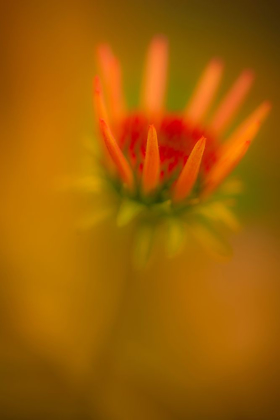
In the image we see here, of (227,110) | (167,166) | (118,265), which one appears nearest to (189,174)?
(167,166)

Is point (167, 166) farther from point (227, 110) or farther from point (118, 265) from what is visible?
point (118, 265)

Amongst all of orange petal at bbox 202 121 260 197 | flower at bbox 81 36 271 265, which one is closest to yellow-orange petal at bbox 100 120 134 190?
flower at bbox 81 36 271 265

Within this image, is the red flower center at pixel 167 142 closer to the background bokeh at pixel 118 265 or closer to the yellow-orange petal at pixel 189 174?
the yellow-orange petal at pixel 189 174

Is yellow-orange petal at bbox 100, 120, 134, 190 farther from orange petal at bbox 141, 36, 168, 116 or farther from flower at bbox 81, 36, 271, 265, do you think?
orange petal at bbox 141, 36, 168, 116

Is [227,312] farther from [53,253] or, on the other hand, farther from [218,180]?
[218,180]

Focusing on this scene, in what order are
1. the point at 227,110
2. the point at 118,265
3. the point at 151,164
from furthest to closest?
the point at 118,265 < the point at 227,110 < the point at 151,164
